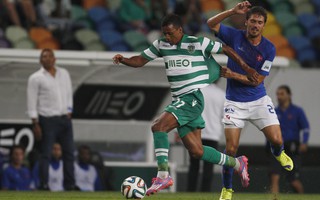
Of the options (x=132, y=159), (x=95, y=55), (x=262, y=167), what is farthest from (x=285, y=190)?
(x=95, y=55)

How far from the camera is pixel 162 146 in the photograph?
12172 mm

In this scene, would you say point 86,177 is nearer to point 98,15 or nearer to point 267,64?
point 98,15

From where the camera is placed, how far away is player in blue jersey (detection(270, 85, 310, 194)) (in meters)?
17.5

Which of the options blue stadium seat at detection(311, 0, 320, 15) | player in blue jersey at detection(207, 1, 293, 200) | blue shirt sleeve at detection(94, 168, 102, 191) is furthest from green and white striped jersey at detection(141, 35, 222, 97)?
blue stadium seat at detection(311, 0, 320, 15)

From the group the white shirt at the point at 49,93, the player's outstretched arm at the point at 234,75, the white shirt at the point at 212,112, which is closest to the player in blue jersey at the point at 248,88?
the player's outstretched arm at the point at 234,75

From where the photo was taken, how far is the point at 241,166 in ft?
42.3

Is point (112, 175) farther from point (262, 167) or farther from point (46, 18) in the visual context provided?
point (46, 18)

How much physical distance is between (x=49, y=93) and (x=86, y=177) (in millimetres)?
1897

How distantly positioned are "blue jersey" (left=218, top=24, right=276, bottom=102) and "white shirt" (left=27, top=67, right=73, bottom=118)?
382cm

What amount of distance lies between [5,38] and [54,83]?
3.94 metres

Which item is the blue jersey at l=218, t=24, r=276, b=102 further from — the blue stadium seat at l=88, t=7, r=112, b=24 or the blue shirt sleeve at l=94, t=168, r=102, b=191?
the blue stadium seat at l=88, t=7, r=112, b=24

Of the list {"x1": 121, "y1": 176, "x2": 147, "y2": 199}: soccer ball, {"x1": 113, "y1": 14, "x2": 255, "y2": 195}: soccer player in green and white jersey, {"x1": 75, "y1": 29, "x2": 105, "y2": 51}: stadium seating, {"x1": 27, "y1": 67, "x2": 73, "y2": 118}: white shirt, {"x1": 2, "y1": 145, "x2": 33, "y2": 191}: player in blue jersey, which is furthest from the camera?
{"x1": 75, "y1": 29, "x2": 105, "y2": 51}: stadium seating

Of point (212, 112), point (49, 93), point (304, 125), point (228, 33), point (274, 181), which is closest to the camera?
point (228, 33)

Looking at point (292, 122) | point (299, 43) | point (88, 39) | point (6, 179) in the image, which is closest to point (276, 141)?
point (292, 122)
